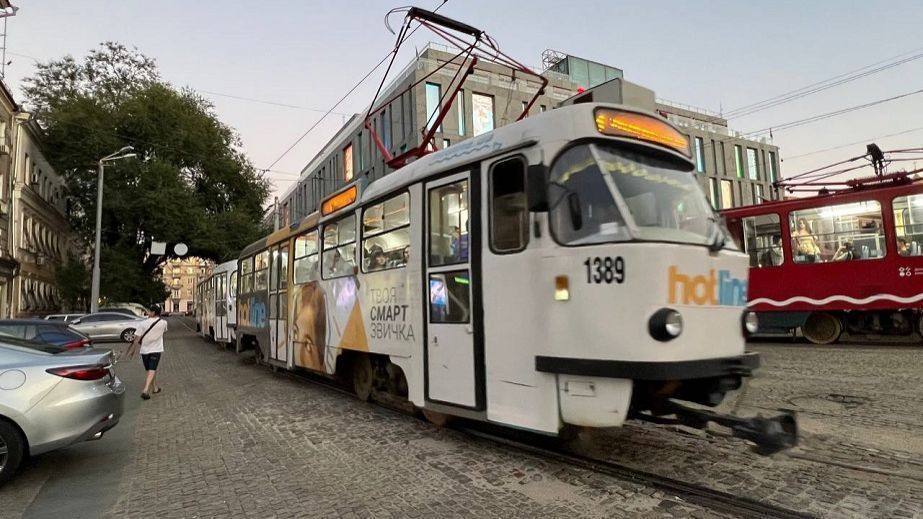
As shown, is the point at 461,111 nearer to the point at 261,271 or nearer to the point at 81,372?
the point at 261,271

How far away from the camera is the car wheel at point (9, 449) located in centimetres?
475

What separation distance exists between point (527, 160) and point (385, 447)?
328cm

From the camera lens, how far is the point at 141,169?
33344 millimetres

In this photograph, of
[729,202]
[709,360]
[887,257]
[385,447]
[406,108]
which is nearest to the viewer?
[709,360]

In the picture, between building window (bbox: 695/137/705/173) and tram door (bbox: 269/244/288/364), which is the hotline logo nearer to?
tram door (bbox: 269/244/288/364)

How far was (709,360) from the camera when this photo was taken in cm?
434

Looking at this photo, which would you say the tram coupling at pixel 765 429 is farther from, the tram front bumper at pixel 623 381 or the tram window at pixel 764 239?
the tram window at pixel 764 239

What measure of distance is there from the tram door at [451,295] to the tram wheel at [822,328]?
12.2m

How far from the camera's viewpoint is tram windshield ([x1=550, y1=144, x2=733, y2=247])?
438 centimetres

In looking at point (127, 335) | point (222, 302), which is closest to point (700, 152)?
point (222, 302)

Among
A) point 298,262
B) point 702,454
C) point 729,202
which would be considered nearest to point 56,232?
point 298,262

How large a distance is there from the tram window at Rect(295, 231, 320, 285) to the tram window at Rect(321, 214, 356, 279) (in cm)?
38

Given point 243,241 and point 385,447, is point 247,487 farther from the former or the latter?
point 243,241

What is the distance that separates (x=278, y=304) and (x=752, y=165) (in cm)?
4840
